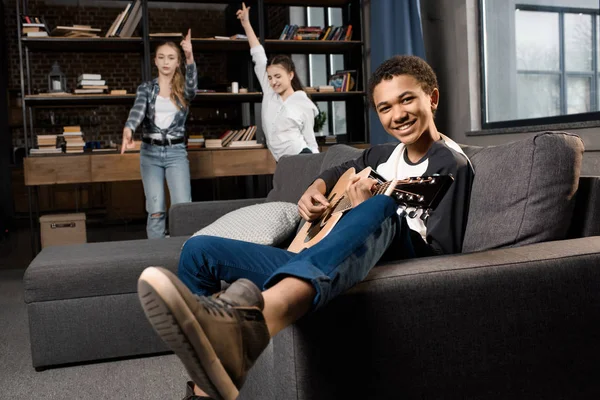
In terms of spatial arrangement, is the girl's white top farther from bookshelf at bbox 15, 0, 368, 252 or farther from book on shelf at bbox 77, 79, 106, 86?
book on shelf at bbox 77, 79, 106, 86

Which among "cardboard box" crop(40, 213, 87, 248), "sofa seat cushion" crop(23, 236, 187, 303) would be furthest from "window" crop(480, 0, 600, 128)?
"cardboard box" crop(40, 213, 87, 248)

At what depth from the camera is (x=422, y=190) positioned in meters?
1.45

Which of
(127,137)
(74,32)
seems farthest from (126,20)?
(127,137)

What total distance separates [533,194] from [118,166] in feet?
12.4

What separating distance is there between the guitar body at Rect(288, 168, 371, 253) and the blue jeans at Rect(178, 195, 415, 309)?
0.37 feet

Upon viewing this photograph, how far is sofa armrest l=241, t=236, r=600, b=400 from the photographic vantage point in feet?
4.10

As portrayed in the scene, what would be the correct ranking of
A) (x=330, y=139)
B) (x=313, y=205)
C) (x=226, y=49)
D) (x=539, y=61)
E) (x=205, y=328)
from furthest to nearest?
(x=330, y=139)
(x=226, y=49)
(x=539, y=61)
(x=313, y=205)
(x=205, y=328)

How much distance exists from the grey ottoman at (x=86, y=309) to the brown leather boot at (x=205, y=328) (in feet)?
4.43

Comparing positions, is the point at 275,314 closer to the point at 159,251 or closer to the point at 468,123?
the point at 159,251

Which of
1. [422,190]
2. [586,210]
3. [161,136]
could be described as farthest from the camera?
[161,136]

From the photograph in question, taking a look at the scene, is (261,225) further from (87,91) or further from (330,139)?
(330,139)

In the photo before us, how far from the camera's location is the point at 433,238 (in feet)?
5.14

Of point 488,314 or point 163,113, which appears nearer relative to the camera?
point 488,314

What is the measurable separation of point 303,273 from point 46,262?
1.52m
